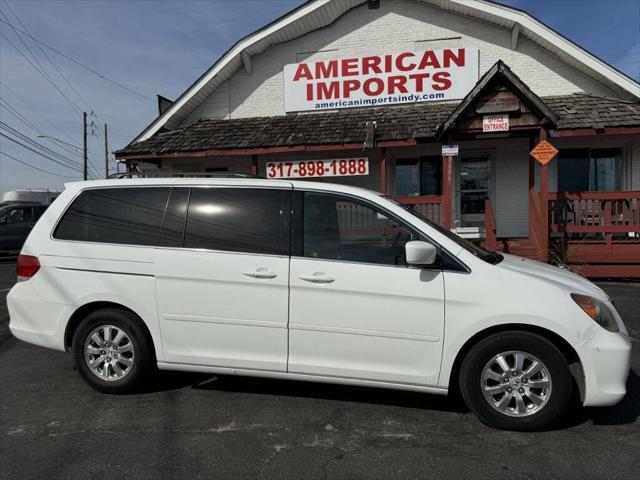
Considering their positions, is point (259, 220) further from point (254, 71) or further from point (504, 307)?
point (254, 71)

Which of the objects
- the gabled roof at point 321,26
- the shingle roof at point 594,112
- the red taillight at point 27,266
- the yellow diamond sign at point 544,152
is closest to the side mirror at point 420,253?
the red taillight at point 27,266

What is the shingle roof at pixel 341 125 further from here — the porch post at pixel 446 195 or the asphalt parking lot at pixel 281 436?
the asphalt parking lot at pixel 281 436

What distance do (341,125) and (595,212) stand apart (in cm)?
594

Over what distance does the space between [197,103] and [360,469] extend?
12931 mm

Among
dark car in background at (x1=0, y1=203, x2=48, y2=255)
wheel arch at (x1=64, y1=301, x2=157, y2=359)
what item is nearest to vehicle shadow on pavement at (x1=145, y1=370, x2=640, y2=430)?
wheel arch at (x1=64, y1=301, x2=157, y2=359)

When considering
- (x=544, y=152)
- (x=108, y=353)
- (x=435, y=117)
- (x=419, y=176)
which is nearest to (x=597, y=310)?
(x=108, y=353)

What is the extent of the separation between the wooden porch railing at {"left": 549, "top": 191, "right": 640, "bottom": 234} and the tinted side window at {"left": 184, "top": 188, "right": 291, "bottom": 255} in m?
7.84

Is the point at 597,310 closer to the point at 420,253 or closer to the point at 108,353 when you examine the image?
the point at 420,253

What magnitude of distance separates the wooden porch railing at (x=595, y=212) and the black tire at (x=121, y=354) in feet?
28.1

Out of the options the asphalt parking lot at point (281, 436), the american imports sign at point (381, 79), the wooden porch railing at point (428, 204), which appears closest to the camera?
the asphalt parking lot at point (281, 436)

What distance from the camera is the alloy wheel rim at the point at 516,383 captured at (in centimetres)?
→ 341

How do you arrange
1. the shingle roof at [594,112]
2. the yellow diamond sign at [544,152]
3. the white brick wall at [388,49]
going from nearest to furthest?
the yellow diamond sign at [544,152], the shingle roof at [594,112], the white brick wall at [388,49]

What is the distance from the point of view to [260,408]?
3.92m

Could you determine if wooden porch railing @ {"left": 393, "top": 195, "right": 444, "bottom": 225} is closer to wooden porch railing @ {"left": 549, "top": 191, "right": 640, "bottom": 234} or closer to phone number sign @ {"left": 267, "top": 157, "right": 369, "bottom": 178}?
phone number sign @ {"left": 267, "top": 157, "right": 369, "bottom": 178}
